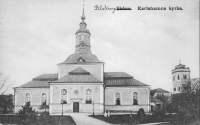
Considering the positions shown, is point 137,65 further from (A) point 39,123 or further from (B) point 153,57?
(A) point 39,123

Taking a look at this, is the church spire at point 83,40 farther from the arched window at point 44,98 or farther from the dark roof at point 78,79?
the arched window at point 44,98

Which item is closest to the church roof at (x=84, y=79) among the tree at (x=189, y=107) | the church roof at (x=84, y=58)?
the church roof at (x=84, y=58)

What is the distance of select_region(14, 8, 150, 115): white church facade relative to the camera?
1131 inches

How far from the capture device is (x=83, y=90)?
29062 millimetres

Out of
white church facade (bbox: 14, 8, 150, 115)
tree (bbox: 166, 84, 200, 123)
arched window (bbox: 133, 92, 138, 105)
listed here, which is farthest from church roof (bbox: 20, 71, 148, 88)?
tree (bbox: 166, 84, 200, 123)

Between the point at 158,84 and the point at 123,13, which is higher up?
the point at 123,13

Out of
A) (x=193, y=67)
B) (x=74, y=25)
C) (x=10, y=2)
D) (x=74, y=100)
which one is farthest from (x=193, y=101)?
(x=10, y=2)

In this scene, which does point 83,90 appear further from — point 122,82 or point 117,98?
point 122,82

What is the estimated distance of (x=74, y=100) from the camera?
28.7 m

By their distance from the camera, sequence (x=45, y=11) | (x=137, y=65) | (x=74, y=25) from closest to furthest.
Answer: (x=45, y=11), (x=74, y=25), (x=137, y=65)

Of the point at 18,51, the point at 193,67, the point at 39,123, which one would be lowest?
the point at 39,123

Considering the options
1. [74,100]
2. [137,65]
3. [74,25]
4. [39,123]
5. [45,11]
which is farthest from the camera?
[74,100]

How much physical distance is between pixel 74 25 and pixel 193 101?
11869 mm

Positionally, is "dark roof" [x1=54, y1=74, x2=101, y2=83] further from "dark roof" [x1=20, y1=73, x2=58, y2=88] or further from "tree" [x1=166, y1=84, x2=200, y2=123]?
"tree" [x1=166, y1=84, x2=200, y2=123]
